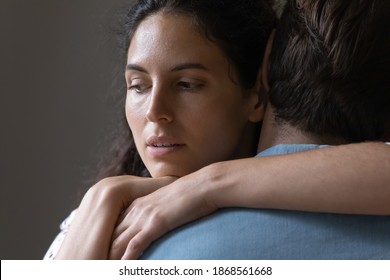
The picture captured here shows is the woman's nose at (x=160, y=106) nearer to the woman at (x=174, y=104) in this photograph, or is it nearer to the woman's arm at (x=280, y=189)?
the woman at (x=174, y=104)

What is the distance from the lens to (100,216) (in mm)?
1054

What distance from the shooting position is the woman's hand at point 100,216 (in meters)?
1.03

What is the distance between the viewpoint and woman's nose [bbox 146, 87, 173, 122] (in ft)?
3.76

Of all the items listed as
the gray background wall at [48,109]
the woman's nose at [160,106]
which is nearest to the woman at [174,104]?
the woman's nose at [160,106]

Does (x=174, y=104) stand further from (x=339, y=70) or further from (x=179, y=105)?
(x=339, y=70)

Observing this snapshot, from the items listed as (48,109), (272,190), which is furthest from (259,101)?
(48,109)

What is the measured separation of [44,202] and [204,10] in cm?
108

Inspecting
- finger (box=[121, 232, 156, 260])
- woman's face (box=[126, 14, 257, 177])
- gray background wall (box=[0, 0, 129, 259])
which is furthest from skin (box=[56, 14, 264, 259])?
gray background wall (box=[0, 0, 129, 259])

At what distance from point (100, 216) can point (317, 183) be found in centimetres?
33

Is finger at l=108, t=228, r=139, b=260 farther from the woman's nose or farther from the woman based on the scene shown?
the woman's nose

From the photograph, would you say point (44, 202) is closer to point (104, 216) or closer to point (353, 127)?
point (104, 216)

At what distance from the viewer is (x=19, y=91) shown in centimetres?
204

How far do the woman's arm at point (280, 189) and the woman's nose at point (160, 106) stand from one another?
16 centimetres
